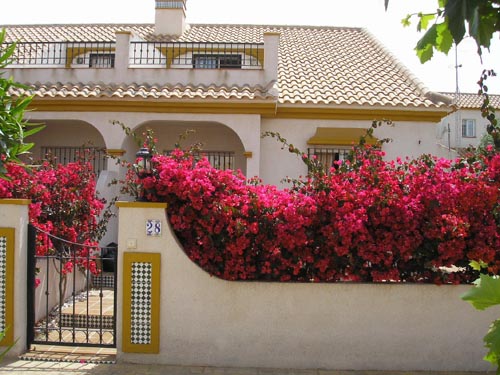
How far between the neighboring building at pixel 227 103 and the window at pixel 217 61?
1.4 inches

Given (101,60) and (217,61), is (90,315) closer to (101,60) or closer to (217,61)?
(217,61)

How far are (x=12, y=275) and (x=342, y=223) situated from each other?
12.5ft

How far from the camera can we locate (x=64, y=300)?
8.54 metres

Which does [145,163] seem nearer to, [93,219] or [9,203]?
[9,203]

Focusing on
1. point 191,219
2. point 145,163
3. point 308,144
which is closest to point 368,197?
point 191,219

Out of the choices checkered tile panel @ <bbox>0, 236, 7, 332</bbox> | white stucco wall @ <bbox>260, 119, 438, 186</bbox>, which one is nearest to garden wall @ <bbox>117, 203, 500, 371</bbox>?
checkered tile panel @ <bbox>0, 236, 7, 332</bbox>

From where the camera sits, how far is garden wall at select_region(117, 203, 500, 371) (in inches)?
242

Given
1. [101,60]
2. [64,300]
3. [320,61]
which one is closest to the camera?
[64,300]

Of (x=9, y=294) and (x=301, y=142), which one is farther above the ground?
(x=301, y=142)

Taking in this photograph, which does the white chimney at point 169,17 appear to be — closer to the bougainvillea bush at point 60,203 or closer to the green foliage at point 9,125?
the bougainvillea bush at point 60,203

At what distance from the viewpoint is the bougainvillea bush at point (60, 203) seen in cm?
743

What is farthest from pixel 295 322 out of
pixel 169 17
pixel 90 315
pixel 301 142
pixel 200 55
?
pixel 169 17

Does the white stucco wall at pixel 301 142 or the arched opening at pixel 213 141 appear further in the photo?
the arched opening at pixel 213 141

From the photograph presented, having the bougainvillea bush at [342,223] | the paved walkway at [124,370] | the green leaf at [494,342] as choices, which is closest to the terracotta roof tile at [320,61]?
the bougainvillea bush at [342,223]
